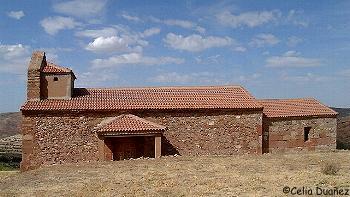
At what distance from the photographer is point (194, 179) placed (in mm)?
13891

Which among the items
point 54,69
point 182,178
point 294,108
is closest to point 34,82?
point 54,69

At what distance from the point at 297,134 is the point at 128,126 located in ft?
40.3

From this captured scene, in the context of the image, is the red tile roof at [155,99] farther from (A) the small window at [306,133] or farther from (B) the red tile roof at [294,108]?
(A) the small window at [306,133]

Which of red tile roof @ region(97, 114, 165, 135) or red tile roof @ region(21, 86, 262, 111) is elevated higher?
red tile roof @ region(21, 86, 262, 111)

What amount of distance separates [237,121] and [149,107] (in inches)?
221

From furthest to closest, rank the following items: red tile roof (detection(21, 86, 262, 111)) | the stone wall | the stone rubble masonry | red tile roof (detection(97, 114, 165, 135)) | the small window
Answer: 1. the small window
2. the stone wall
3. red tile roof (detection(21, 86, 262, 111))
4. the stone rubble masonry
5. red tile roof (detection(97, 114, 165, 135))

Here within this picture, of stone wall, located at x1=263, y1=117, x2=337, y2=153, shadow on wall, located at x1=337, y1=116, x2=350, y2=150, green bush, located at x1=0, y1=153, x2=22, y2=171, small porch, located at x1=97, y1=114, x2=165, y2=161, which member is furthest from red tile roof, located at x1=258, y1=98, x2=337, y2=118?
green bush, located at x1=0, y1=153, x2=22, y2=171

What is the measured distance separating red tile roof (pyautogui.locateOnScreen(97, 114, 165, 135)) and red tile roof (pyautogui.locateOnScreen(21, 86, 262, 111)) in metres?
0.81

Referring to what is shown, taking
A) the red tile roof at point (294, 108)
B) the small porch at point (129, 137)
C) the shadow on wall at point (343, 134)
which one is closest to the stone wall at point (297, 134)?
the red tile roof at point (294, 108)

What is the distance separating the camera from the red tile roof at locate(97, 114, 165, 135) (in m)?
20.3

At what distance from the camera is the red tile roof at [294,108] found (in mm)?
26275

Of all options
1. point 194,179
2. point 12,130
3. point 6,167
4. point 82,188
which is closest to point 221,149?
point 194,179

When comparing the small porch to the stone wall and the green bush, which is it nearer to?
the stone wall

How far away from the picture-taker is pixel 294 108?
90.7 feet
